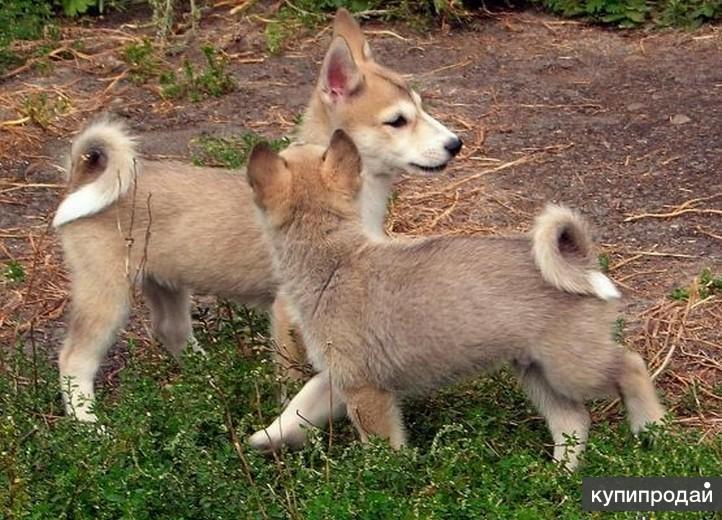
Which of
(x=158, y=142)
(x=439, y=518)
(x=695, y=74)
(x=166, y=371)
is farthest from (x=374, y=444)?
(x=695, y=74)

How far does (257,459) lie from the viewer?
515cm

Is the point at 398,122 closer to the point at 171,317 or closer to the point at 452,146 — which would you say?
the point at 452,146

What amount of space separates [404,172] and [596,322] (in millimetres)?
1821

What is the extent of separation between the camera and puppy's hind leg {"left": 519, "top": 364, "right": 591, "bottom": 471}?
5.20m

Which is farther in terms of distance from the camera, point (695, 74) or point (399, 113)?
point (695, 74)

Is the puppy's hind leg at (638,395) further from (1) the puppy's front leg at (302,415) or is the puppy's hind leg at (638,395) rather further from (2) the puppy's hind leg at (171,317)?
(2) the puppy's hind leg at (171,317)

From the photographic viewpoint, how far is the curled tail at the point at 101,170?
19.2 feet

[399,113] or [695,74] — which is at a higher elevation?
[399,113]

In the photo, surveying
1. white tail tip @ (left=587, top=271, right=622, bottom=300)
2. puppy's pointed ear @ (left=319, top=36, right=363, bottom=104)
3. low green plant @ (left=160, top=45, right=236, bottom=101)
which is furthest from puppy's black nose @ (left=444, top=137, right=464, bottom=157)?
low green plant @ (left=160, top=45, right=236, bottom=101)

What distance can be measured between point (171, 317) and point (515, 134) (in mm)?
3019

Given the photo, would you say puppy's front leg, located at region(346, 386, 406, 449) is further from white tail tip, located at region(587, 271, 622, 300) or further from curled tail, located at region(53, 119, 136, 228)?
curled tail, located at region(53, 119, 136, 228)

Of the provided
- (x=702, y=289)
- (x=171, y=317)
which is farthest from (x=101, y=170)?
(x=702, y=289)

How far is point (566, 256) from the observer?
5059 mm

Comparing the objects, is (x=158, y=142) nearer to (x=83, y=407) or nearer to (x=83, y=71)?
(x=83, y=71)
